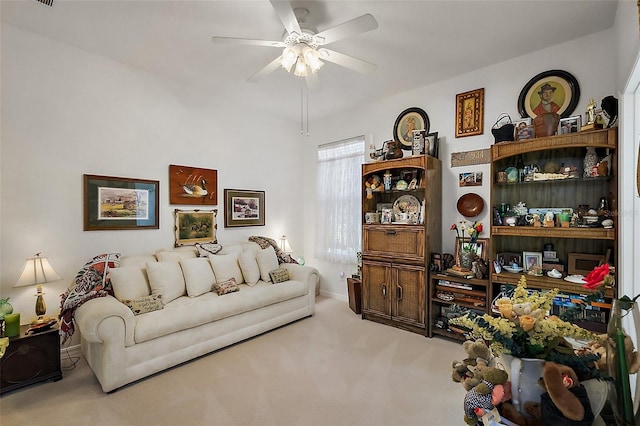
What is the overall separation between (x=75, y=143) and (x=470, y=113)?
166 inches

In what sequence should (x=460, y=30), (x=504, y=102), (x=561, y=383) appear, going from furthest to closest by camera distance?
1. (x=504, y=102)
2. (x=460, y=30)
3. (x=561, y=383)

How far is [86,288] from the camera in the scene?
8.78ft

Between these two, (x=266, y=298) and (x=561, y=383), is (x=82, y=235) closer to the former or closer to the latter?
(x=266, y=298)

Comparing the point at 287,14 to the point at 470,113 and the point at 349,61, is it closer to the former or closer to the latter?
the point at 349,61

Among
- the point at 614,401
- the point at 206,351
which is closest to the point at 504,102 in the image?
the point at 614,401

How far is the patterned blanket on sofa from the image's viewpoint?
2494mm

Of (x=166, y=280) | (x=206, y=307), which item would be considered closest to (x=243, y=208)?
(x=166, y=280)

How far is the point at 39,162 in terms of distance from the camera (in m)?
2.76

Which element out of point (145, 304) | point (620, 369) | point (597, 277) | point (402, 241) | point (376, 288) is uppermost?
point (597, 277)

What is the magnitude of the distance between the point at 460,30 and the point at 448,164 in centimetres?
147

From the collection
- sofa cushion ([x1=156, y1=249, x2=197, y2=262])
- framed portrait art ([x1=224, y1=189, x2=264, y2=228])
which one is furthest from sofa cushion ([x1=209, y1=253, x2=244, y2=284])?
framed portrait art ([x1=224, y1=189, x2=264, y2=228])

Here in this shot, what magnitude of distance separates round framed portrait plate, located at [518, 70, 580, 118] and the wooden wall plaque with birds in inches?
148

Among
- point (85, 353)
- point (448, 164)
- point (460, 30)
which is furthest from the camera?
point (448, 164)

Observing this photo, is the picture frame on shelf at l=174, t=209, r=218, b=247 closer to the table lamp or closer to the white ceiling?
the table lamp
